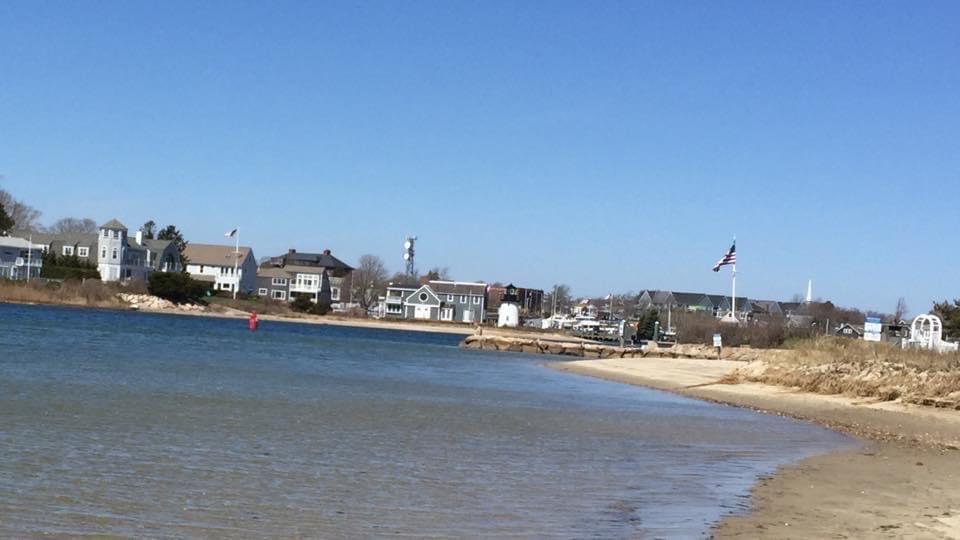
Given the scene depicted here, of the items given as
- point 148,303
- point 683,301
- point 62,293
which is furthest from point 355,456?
point 683,301

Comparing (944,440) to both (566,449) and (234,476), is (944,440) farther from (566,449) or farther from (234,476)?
(234,476)

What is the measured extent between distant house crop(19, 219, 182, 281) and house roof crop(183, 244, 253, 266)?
13.7 meters

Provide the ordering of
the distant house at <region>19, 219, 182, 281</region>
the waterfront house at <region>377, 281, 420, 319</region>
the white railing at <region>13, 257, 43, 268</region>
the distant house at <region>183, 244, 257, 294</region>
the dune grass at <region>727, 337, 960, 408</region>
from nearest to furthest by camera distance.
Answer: the dune grass at <region>727, 337, 960, 408</region> → the white railing at <region>13, 257, 43, 268</region> → the distant house at <region>19, 219, 182, 281</region> → the distant house at <region>183, 244, 257, 294</region> → the waterfront house at <region>377, 281, 420, 319</region>

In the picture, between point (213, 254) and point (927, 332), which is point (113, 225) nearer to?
point (213, 254)

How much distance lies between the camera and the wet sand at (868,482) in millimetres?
13039

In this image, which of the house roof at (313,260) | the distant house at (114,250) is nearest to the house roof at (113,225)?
the distant house at (114,250)

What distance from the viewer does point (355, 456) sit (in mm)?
19297

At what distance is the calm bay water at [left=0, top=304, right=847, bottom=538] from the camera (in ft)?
43.1

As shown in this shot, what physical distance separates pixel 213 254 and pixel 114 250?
28.2 m

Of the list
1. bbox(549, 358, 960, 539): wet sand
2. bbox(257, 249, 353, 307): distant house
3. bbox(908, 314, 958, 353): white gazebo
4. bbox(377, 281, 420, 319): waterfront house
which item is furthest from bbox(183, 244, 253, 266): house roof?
bbox(549, 358, 960, 539): wet sand

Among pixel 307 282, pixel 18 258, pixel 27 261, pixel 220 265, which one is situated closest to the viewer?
pixel 18 258

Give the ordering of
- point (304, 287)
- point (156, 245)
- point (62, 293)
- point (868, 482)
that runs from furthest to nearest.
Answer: point (304, 287)
point (156, 245)
point (62, 293)
point (868, 482)

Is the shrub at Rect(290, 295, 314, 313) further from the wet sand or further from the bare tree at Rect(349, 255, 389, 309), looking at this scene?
the wet sand

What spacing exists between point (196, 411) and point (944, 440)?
1758 cm
